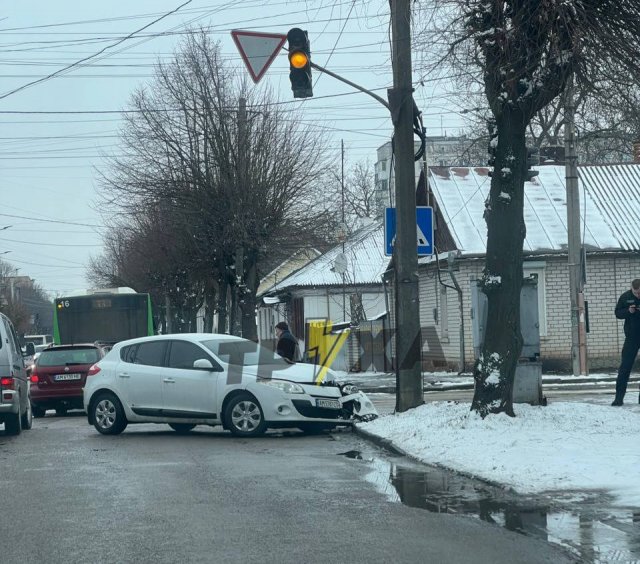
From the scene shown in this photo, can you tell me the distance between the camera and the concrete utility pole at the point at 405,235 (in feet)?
51.5

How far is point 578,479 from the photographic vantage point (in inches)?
386

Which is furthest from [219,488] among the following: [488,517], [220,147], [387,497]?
[220,147]

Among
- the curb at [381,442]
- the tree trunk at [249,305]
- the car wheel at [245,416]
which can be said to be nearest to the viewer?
the curb at [381,442]

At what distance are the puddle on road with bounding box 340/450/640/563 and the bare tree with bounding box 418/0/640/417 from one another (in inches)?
92.6

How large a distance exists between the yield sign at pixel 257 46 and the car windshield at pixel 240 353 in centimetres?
414

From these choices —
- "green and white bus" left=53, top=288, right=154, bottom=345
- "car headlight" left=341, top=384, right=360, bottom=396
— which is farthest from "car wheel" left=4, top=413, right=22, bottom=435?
"green and white bus" left=53, top=288, right=154, bottom=345

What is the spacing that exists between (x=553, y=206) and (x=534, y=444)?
70.7 ft

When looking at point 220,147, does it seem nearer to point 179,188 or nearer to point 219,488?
point 179,188

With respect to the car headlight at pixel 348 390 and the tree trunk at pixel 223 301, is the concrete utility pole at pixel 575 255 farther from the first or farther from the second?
the tree trunk at pixel 223 301

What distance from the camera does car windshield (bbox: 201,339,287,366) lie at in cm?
1636

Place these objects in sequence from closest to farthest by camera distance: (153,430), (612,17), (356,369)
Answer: (612,17)
(153,430)
(356,369)

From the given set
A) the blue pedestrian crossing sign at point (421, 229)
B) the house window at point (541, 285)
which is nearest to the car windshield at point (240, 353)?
the blue pedestrian crossing sign at point (421, 229)

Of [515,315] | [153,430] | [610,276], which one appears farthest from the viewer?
[610,276]

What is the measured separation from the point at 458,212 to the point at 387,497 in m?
22.4
